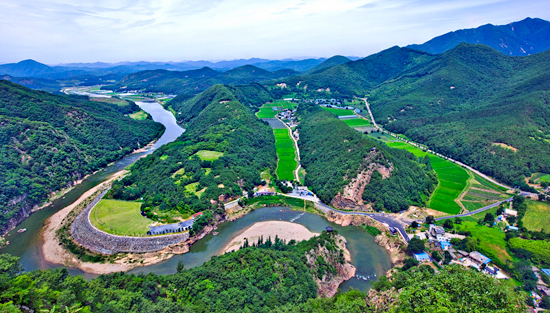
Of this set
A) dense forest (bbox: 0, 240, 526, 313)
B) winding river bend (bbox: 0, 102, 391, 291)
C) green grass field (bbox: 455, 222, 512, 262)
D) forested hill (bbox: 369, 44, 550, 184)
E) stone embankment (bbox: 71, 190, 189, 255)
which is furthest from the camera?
forested hill (bbox: 369, 44, 550, 184)

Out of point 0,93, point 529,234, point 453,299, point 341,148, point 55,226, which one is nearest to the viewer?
point 453,299

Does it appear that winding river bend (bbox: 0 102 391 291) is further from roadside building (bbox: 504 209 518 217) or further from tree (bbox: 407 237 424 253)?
roadside building (bbox: 504 209 518 217)

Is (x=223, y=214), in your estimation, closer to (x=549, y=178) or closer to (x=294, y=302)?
(x=294, y=302)

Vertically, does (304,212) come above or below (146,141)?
below

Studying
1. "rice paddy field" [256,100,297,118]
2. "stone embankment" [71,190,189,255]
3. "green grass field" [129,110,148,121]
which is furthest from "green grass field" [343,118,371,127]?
"green grass field" [129,110,148,121]

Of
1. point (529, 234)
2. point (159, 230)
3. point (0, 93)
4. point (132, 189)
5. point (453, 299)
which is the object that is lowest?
point (529, 234)

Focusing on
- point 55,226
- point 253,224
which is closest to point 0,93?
point 55,226
